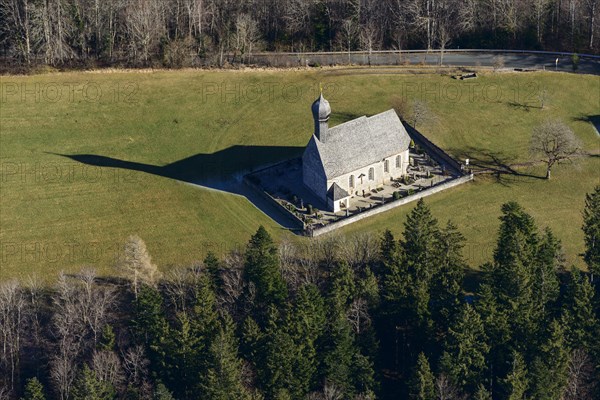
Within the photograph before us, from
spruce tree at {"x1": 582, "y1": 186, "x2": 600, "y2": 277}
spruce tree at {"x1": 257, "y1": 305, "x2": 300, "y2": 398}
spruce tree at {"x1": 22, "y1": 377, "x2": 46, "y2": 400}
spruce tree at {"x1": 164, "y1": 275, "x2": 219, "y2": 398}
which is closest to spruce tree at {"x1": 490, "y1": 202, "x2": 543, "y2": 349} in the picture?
spruce tree at {"x1": 582, "y1": 186, "x2": 600, "y2": 277}

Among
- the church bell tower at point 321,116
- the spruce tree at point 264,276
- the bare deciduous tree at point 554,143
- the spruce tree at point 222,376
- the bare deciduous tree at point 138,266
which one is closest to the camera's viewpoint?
the spruce tree at point 222,376

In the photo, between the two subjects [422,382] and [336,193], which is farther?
[336,193]

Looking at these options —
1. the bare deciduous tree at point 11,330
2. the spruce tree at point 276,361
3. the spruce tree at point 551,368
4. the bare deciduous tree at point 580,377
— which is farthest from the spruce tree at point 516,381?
the bare deciduous tree at point 11,330

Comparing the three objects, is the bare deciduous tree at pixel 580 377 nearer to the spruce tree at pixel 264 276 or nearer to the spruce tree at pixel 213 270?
the spruce tree at pixel 264 276

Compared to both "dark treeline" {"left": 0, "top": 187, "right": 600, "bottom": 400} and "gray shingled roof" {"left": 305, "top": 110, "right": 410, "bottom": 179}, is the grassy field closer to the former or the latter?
"gray shingled roof" {"left": 305, "top": 110, "right": 410, "bottom": 179}

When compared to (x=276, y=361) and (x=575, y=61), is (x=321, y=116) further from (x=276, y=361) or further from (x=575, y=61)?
(x=575, y=61)

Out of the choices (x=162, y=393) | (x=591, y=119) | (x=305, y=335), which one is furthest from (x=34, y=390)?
(x=591, y=119)
